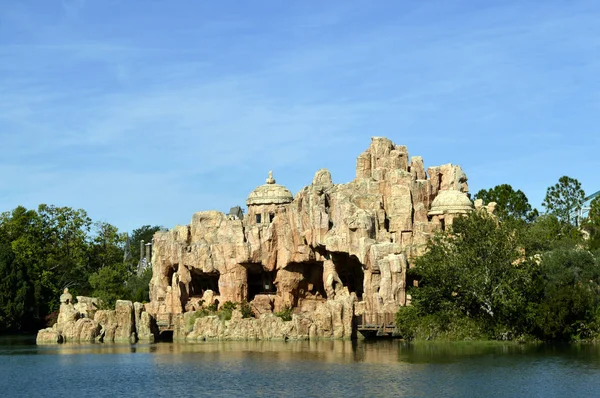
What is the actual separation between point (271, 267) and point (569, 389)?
3614cm

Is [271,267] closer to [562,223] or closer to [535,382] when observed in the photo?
[562,223]

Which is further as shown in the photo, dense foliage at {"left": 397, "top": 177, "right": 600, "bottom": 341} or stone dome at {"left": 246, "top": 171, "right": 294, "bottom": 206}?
stone dome at {"left": 246, "top": 171, "right": 294, "bottom": 206}

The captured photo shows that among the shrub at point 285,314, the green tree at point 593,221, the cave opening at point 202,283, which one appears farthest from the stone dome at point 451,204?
the cave opening at point 202,283


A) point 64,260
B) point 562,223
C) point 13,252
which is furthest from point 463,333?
point 64,260

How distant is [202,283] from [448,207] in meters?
20.7

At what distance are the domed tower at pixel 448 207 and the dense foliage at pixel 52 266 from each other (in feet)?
91.4

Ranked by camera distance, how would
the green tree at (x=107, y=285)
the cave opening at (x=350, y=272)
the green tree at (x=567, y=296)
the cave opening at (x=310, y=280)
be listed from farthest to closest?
1. the green tree at (x=107, y=285)
2. the cave opening at (x=310, y=280)
3. the cave opening at (x=350, y=272)
4. the green tree at (x=567, y=296)

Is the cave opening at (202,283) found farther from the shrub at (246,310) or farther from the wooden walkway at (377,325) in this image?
the wooden walkway at (377,325)

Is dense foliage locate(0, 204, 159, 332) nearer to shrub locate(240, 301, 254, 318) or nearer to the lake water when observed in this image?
shrub locate(240, 301, 254, 318)

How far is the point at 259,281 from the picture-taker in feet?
250

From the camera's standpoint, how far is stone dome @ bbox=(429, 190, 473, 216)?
67.9 metres

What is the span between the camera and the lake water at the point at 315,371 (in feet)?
129

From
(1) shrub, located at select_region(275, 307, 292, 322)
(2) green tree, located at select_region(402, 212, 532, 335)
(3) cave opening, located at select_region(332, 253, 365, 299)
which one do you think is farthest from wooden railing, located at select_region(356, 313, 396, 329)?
(3) cave opening, located at select_region(332, 253, 365, 299)

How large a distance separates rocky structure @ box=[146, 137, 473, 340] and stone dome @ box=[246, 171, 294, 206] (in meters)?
0.16
